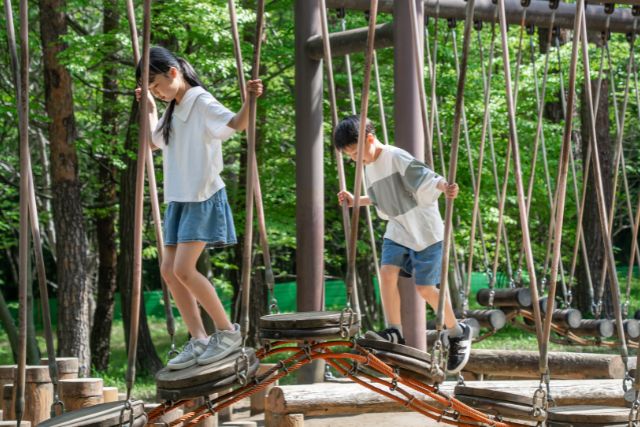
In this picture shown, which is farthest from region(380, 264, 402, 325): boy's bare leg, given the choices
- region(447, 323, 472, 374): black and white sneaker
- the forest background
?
the forest background

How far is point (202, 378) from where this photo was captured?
153 inches

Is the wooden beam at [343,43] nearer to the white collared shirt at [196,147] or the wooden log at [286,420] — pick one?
the wooden log at [286,420]

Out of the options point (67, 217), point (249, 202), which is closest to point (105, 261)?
point (67, 217)

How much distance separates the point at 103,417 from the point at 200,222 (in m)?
0.93

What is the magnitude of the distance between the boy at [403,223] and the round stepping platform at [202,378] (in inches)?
44.1

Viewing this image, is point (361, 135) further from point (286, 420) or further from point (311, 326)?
point (286, 420)

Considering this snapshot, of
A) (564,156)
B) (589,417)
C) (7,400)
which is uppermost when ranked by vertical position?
(564,156)

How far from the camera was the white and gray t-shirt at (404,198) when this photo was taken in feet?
16.3

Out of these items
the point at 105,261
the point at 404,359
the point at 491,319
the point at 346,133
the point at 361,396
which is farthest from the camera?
the point at 105,261

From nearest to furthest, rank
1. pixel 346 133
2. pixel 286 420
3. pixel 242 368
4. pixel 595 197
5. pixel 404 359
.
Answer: pixel 242 368
pixel 404 359
pixel 346 133
pixel 286 420
pixel 595 197

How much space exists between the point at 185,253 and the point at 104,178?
11.0 meters

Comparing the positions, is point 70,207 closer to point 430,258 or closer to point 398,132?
point 398,132

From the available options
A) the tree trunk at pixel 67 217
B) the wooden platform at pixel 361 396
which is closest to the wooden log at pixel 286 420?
the wooden platform at pixel 361 396

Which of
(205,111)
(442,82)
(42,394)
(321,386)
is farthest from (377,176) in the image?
(442,82)
